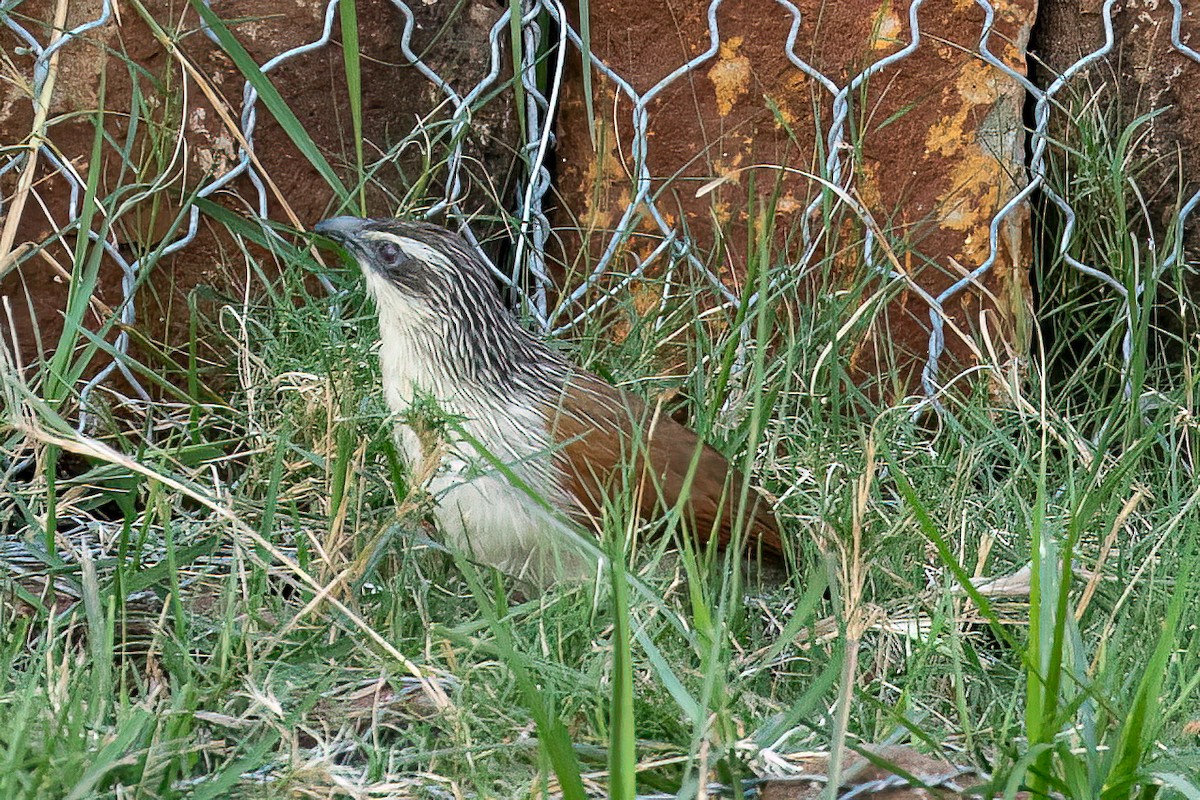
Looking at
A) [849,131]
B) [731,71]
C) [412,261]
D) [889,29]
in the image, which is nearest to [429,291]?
[412,261]

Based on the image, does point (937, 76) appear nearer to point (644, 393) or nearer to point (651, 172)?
point (651, 172)

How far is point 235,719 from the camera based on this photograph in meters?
2.15

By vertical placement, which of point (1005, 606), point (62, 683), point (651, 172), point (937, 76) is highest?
point (937, 76)

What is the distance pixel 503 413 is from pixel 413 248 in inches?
17.0

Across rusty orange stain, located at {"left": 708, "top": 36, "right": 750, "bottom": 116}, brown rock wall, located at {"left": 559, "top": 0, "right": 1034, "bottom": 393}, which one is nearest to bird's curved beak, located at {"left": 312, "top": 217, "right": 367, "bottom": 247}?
brown rock wall, located at {"left": 559, "top": 0, "right": 1034, "bottom": 393}

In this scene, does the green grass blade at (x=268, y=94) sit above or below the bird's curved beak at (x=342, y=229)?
above

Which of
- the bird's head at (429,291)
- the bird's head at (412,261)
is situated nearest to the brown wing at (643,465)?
the bird's head at (429,291)

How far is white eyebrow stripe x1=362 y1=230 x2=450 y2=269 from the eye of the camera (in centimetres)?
333

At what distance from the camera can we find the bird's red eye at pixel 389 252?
3.36 meters

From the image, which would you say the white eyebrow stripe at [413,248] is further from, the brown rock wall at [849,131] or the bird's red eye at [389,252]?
the brown rock wall at [849,131]

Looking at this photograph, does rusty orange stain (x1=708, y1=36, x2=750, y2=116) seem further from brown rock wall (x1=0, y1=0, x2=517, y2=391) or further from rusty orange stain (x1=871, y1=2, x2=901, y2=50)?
brown rock wall (x1=0, y1=0, x2=517, y2=391)

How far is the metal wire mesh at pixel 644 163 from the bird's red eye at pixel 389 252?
1.47ft

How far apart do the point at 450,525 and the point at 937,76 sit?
191 centimetres

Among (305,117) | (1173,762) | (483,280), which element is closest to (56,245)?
(305,117)
